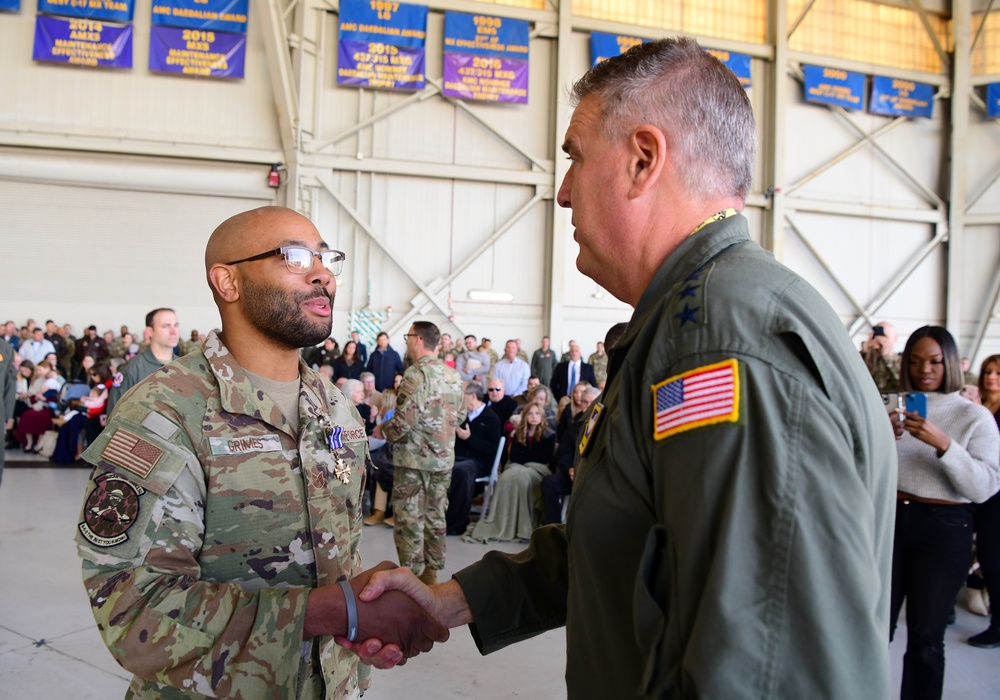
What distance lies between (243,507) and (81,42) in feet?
45.3

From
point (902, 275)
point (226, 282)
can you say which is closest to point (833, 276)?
point (902, 275)

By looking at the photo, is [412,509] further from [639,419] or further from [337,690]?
[639,419]

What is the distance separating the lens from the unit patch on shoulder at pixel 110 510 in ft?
4.46

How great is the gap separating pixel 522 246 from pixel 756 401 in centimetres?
1278

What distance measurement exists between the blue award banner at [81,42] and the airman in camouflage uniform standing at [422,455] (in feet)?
34.6

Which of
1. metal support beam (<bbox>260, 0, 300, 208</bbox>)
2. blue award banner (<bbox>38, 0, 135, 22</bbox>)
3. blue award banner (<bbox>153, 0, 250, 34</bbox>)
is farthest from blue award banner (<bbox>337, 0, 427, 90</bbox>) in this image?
blue award banner (<bbox>38, 0, 135, 22</bbox>)

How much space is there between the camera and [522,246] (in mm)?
13398

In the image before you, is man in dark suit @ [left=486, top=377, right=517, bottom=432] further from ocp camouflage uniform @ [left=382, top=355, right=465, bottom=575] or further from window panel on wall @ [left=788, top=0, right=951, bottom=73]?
window panel on wall @ [left=788, top=0, right=951, bottom=73]

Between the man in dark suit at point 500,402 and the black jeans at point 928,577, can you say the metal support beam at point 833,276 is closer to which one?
the man in dark suit at point 500,402

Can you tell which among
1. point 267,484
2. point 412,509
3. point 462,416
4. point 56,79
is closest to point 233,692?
point 267,484

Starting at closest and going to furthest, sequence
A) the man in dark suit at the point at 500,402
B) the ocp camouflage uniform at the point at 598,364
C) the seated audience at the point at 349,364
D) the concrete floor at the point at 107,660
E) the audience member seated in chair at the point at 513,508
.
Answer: the concrete floor at the point at 107,660 < the audience member seated in chair at the point at 513,508 < the man in dark suit at the point at 500,402 < the seated audience at the point at 349,364 < the ocp camouflage uniform at the point at 598,364

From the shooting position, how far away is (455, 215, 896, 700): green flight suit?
0.74 metres

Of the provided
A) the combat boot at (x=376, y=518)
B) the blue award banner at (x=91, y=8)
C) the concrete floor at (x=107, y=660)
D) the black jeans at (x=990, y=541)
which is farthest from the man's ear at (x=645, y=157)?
the blue award banner at (x=91, y=8)

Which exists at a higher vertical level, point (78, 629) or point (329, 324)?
point (329, 324)
